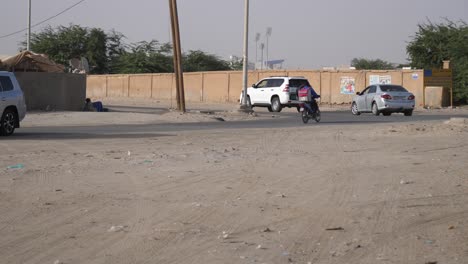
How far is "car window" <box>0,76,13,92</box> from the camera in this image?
1894cm

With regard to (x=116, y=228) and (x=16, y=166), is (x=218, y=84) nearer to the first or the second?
(x=16, y=166)

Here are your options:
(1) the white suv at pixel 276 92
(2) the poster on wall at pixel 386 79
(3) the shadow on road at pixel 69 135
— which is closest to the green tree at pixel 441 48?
(2) the poster on wall at pixel 386 79

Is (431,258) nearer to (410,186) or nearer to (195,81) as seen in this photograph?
(410,186)

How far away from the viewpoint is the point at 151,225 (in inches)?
307

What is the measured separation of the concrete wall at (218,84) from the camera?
47.4 meters

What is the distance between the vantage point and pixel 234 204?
29.2 feet

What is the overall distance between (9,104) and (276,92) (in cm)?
1885

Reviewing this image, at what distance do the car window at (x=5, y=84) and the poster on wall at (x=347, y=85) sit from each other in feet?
110

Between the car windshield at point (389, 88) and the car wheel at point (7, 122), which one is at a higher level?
the car windshield at point (389, 88)

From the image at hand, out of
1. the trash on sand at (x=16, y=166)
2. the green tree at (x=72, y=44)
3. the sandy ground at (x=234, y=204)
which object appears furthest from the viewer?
the green tree at (x=72, y=44)

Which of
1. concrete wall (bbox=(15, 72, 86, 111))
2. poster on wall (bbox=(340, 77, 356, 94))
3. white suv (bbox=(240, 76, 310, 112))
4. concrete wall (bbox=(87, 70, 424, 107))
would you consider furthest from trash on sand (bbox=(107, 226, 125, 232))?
poster on wall (bbox=(340, 77, 356, 94))

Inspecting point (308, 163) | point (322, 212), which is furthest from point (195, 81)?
point (322, 212)

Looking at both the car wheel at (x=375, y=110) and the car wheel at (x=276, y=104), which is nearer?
the car wheel at (x=375, y=110)

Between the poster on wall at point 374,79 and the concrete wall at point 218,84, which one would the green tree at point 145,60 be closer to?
the concrete wall at point 218,84
